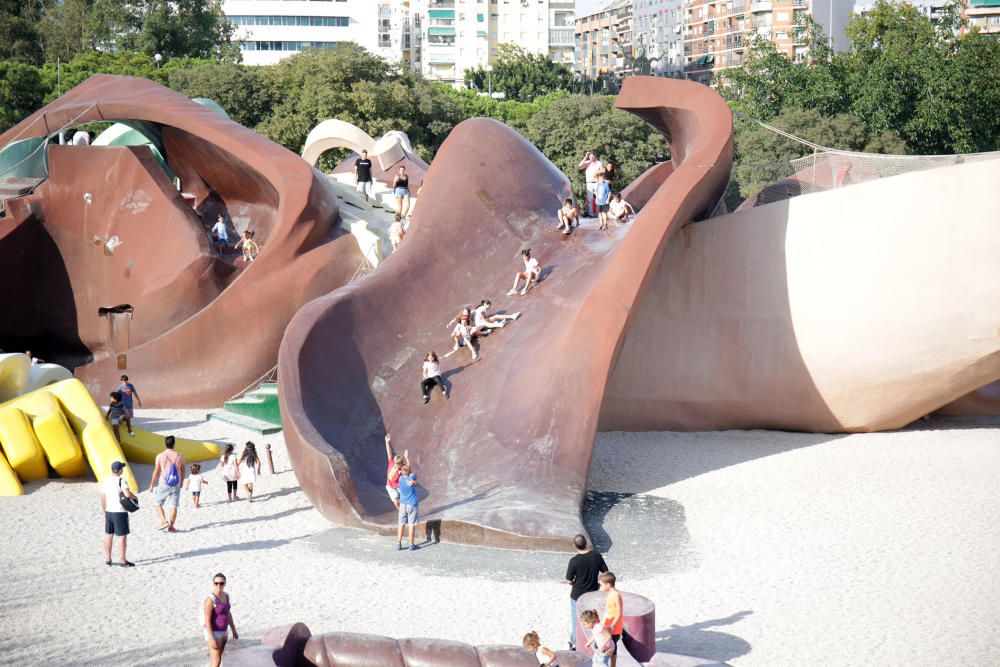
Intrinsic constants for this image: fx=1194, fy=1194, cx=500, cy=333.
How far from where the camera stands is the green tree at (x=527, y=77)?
79000 millimetres

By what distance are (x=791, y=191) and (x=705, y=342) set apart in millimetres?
2528

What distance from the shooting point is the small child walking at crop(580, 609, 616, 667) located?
27.7ft

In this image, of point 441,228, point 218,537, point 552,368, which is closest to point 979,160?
point 552,368

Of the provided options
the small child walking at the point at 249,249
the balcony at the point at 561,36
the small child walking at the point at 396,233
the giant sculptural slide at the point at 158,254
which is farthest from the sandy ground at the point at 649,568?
the balcony at the point at 561,36

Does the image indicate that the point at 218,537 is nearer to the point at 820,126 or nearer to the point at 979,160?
the point at 979,160

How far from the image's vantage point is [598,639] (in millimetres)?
8438

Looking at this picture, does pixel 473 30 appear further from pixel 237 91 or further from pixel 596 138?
pixel 596 138

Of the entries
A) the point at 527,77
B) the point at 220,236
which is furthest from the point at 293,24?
the point at 220,236

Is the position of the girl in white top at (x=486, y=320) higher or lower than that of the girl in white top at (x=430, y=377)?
higher

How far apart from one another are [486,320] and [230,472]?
436cm

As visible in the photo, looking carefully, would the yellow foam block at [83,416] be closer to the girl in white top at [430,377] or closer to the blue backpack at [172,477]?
the blue backpack at [172,477]

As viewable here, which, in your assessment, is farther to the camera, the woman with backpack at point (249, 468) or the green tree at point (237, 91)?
the green tree at point (237, 91)

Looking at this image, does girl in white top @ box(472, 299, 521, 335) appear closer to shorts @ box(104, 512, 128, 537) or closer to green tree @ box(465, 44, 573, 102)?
shorts @ box(104, 512, 128, 537)

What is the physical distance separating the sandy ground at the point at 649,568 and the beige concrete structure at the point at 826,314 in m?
0.96
